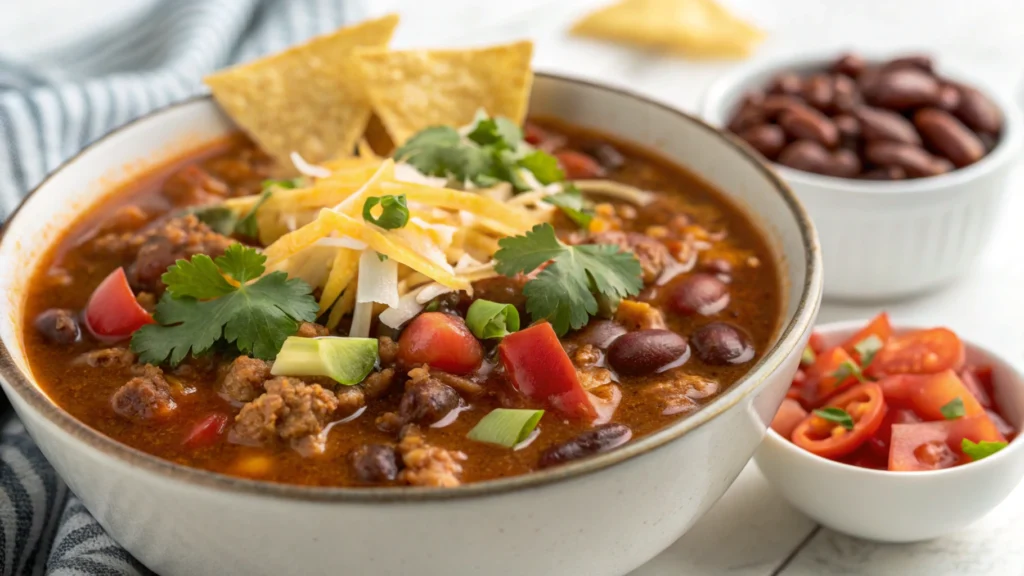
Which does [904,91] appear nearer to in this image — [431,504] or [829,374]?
[829,374]

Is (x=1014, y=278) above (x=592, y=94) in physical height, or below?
below

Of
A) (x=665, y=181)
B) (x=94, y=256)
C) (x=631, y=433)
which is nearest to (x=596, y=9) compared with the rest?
(x=665, y=181)

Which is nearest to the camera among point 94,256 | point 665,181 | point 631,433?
point 631,433

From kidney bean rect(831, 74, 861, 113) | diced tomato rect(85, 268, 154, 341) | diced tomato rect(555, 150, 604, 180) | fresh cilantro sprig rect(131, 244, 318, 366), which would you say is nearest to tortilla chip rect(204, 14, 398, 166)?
diced tomato rect(555, 150, 604, 180)

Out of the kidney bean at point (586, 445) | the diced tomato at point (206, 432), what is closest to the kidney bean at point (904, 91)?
the kidney bean at point (586, 445)

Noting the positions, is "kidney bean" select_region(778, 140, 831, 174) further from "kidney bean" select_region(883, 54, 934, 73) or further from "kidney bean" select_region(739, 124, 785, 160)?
"kidney bean" select_region(883, 54, 934, 73)

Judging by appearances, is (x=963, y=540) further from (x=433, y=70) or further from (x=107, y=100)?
(x=107, y=100)
